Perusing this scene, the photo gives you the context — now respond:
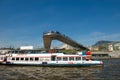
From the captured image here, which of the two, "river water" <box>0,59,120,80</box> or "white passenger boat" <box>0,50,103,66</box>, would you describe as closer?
"river water" <box>0,59,120,80</box>

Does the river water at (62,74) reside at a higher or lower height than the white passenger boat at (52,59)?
lower

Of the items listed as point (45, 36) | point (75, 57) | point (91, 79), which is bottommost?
point (91, 79)

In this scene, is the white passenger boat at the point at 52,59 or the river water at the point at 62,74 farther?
the white passenger boat at the point at 52,59

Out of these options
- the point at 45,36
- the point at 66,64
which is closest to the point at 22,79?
the point at 66,64

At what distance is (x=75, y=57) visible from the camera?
41500mm

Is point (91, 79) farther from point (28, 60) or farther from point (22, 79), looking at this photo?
point (28, 60)

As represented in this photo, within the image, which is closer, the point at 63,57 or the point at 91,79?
the point at 91,79

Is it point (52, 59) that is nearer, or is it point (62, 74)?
point (62, 74)

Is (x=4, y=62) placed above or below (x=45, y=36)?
below

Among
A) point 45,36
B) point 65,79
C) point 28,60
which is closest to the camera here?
point 65,79

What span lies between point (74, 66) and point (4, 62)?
15.0 meters

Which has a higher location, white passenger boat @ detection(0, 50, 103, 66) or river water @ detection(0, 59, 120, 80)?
white passenger boat @ detection(0, 50, 103, 66)

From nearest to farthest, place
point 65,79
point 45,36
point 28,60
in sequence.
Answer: point 65,79 < point 28,60 < point 45,36

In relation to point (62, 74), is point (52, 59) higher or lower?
higher
